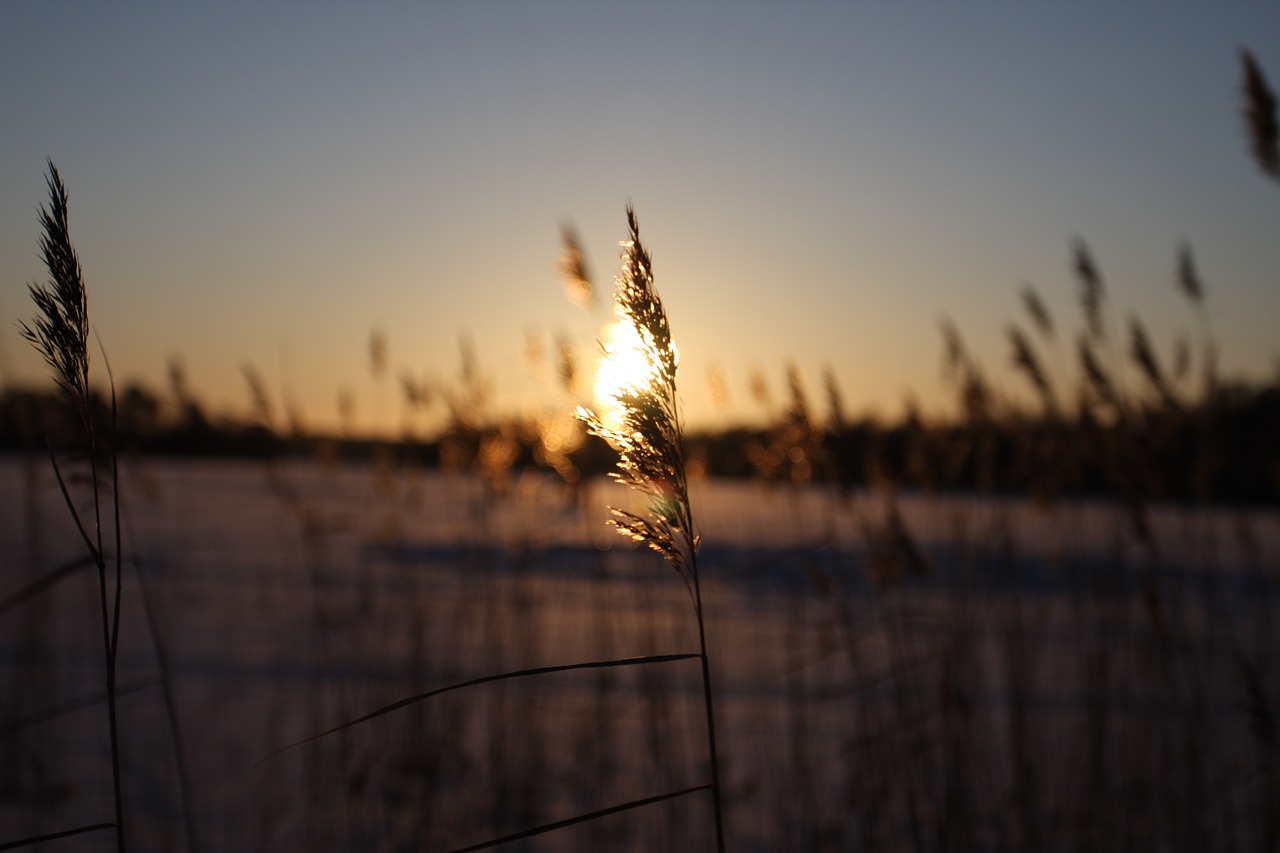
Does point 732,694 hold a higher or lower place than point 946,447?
lower

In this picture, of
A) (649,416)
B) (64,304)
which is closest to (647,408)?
(649,416)

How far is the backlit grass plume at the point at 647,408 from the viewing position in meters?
1.09

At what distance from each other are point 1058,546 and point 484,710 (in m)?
2.89

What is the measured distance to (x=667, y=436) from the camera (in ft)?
3.57

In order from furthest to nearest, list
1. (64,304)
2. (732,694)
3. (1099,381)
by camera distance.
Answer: (732,694)
(1099,381)
(64,304)

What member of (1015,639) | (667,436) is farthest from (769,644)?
(667,436)

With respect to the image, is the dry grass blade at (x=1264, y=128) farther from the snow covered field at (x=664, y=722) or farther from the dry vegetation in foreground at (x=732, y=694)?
the snow covered field at (x=664, y=722)

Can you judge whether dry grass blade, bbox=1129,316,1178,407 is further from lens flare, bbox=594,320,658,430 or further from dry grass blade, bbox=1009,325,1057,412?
lens flare, bbox=594,320,658,430

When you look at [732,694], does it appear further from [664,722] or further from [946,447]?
[946,447]

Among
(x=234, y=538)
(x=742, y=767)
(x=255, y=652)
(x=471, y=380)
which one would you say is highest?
(x=471, y=380)

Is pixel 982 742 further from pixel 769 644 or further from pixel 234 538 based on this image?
pixel 234 538

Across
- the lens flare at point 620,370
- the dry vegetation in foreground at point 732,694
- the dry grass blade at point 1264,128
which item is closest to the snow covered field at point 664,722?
the dry vegetation in foreground at point 732,694

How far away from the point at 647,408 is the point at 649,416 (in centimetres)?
1

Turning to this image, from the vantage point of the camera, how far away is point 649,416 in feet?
3.58
